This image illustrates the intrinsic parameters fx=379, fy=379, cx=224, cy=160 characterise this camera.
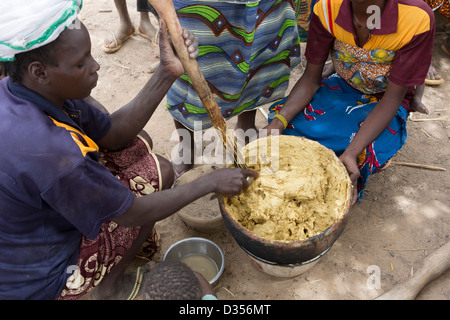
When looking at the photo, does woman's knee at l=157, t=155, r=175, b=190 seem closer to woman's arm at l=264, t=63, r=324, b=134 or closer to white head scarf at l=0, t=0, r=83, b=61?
woman's arm at l=264, t=63, r=324, b=134

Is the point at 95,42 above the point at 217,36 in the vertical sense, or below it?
below

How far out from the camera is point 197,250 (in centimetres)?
232

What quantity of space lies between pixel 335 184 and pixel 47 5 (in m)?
1.43

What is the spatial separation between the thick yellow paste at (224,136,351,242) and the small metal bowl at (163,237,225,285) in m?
0.48

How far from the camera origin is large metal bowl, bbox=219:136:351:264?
1625mm

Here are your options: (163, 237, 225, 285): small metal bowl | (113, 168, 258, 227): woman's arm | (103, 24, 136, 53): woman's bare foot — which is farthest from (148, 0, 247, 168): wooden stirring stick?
(103, 24, 136, 53): woman's bare foot

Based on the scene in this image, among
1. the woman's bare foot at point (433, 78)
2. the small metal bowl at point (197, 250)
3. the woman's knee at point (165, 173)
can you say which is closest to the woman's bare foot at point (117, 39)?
the woman's knee at point (165, 173)

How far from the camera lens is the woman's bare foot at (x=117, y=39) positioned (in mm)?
3990

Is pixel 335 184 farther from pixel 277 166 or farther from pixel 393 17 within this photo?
pixel 393 17

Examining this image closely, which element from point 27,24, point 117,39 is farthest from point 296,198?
point 117,39

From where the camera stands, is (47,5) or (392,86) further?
(392,86)

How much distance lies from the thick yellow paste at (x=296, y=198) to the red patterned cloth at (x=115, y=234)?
1.46ft
